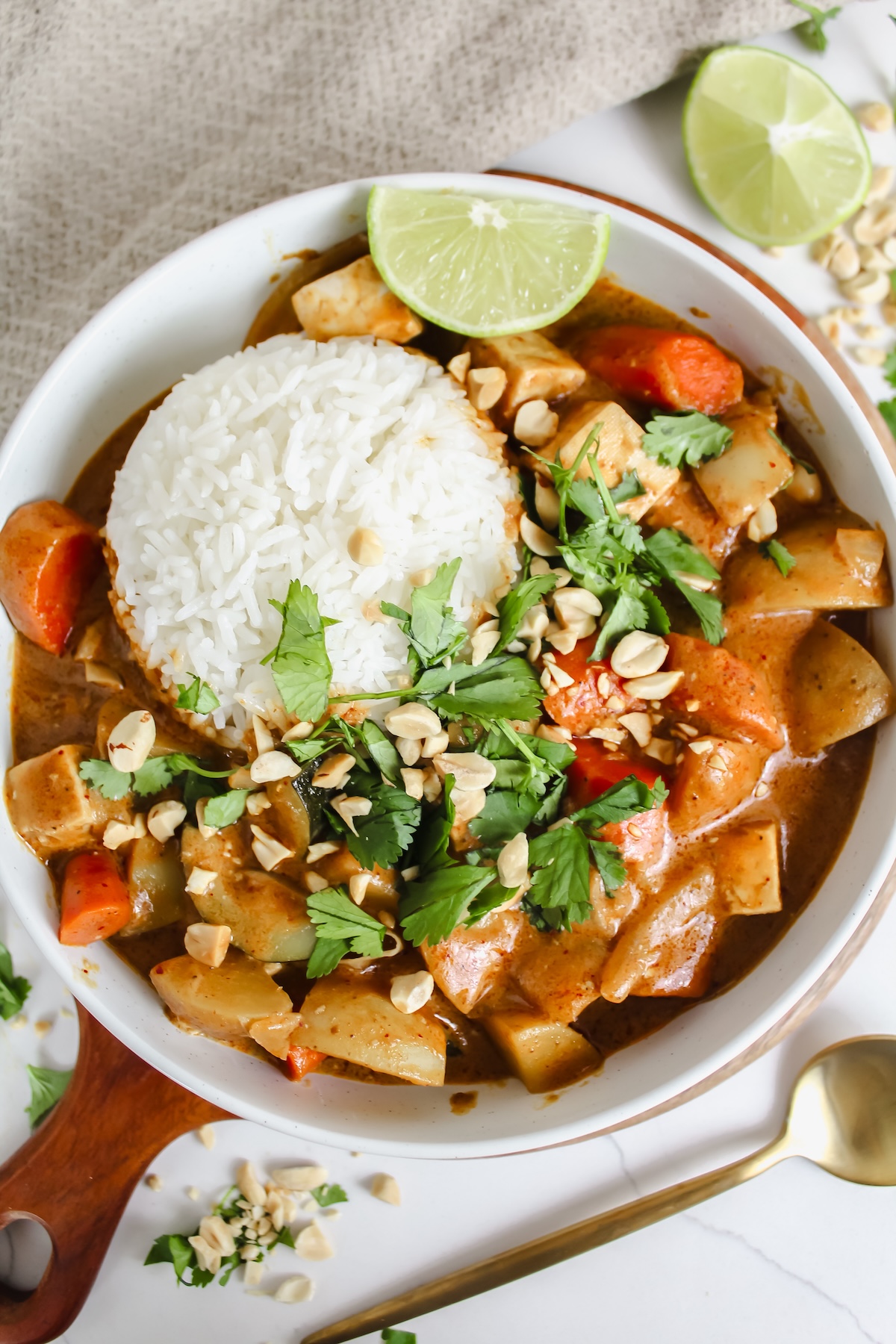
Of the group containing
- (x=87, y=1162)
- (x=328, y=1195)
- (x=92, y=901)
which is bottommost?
(x=328, y=1195)

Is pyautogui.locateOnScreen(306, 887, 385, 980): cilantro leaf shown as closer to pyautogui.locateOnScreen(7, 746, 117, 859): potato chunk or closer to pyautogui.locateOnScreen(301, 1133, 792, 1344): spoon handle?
pyautogui.locateOnScreen(7, 746, 117, 859): potato chunk

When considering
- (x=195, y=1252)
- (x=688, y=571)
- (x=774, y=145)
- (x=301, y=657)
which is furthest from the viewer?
(x=195, y=1252)

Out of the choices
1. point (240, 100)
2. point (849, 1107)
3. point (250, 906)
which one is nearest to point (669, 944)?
point (849, 1107)

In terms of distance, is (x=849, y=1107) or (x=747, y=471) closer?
(x=747, y=471)

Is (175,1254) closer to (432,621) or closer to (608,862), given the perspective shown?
(608,862)

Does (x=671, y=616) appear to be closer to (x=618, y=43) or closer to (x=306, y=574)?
(x=306, y=574)
